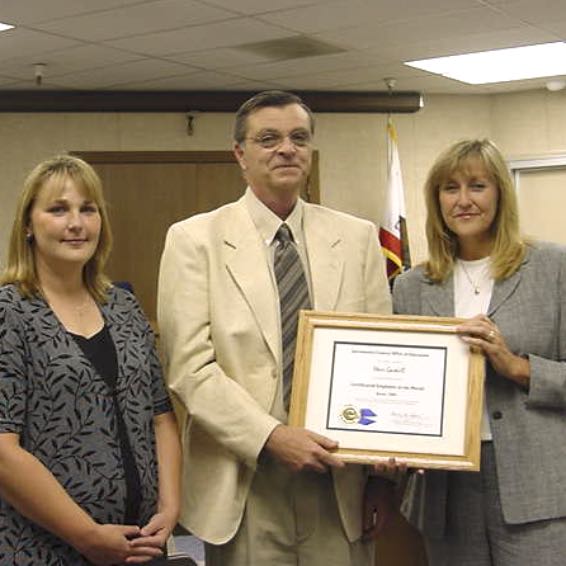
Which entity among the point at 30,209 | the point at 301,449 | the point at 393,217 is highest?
the point at 30,209

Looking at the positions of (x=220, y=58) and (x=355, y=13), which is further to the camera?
(x=220, y=58)

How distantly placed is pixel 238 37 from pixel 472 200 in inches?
134

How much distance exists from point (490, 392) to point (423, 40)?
3.87 metres

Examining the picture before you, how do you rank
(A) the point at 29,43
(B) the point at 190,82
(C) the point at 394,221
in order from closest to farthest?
1. (A) the point at 29,43
2. (B) the point at 190,82
3. (C) the point at 394,221

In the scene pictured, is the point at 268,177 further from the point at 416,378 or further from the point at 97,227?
the point at 416,378

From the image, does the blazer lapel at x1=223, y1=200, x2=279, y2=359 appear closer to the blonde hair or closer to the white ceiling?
the blonde hair

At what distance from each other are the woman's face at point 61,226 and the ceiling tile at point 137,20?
2.83m

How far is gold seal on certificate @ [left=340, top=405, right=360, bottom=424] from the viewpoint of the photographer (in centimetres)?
251

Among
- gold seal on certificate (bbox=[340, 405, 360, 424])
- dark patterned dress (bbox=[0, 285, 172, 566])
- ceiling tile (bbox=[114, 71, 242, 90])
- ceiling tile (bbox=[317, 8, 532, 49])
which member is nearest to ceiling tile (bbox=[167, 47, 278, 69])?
ceiling tile (bbox=[114, 71, 242, 90])

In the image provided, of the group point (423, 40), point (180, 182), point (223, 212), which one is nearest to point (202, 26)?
point (423, 40)

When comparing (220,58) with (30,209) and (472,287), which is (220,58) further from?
(30,209)

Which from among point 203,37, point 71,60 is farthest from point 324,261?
point 71,60

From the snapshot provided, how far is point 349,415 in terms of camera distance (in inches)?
99.0

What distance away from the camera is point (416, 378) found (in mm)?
2539
